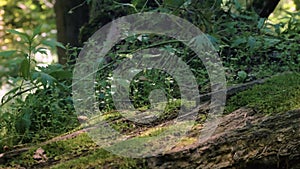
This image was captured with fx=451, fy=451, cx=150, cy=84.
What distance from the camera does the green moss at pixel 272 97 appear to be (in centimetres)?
188

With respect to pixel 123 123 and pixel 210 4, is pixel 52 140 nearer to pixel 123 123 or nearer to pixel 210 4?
pixel 123 123

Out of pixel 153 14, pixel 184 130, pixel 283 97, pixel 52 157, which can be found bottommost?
pixel 52 157

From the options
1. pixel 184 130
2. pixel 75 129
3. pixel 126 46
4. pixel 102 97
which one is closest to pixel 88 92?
pixel 102 97

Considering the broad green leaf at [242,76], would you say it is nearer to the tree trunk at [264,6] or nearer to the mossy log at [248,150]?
the mossy log at [248,150]

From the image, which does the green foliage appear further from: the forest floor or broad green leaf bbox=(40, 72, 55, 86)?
the forest floor

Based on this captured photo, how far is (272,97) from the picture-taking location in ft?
6.46

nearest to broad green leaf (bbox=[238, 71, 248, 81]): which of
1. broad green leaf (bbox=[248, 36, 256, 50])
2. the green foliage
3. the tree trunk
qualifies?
broad green leaf (bbox=[248, 36, 256, 50])

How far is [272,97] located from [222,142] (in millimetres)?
418

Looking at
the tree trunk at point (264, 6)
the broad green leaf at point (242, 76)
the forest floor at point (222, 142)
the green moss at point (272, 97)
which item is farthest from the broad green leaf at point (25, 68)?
the tree trunk at point (264, 6)

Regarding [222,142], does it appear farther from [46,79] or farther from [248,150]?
[46,79]

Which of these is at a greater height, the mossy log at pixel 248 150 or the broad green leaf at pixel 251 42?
the broad green leaf at pixel 251 42

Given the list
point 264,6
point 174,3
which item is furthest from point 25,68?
point 264,6

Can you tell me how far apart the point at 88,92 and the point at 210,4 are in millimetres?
1106

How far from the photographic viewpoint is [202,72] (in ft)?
7.84
